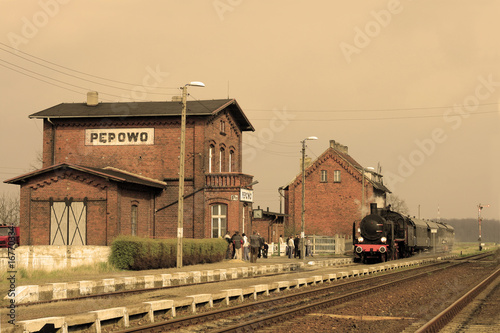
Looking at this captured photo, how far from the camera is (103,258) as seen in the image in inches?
1048

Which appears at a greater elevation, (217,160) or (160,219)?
(217,160)

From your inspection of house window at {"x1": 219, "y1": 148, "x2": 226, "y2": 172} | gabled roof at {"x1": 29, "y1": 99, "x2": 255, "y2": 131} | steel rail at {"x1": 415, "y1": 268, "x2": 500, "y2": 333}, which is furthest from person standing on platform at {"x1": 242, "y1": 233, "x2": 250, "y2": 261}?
steel rail at {"x1": 415, "y1": 268, "x2": 500, "y2": 333}

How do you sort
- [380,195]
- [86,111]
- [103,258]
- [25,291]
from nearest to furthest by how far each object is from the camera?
[25,291] → [103,258] → [86,111] → [380,195]

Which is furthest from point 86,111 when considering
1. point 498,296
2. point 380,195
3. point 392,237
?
point 380,195

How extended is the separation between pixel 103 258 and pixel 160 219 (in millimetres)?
12561

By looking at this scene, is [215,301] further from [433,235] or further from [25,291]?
[433,235]

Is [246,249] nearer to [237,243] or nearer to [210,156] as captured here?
[237,243]

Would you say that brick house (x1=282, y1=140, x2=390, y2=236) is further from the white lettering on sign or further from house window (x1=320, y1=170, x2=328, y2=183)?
the white lettering on sign

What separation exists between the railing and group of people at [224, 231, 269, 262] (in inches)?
126

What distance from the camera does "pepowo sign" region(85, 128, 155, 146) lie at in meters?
40.3

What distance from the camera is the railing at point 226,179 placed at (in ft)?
125

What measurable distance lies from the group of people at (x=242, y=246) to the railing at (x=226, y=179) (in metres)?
3.20

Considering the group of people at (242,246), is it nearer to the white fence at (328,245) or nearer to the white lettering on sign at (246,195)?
the white lettering on sign at (246,195)

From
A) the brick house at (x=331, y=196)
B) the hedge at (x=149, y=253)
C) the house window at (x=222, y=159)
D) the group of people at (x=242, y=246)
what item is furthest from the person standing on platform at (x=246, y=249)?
the brick house at (x=331, y=196)
